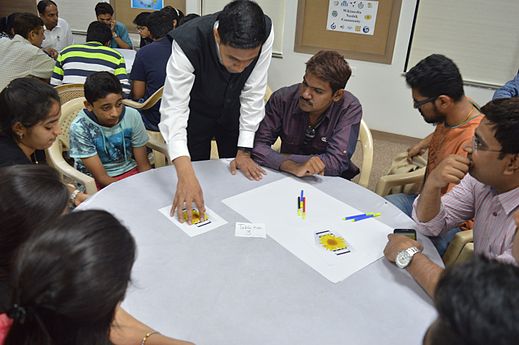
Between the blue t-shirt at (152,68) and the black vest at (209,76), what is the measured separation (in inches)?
33.9

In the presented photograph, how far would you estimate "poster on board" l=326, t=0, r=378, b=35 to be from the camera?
3725 millimetres

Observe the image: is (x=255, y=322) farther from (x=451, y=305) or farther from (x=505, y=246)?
(x=505, y=246)

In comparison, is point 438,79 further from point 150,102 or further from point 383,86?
point 383,86

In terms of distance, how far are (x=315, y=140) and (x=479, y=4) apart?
2.48 m

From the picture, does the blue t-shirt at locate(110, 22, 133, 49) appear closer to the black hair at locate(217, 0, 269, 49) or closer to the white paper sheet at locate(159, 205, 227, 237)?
the black hair at locate(217, 0, 269, 49)

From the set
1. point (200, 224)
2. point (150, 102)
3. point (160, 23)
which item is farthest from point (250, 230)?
point (160, 23)

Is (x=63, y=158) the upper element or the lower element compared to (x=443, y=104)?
lower

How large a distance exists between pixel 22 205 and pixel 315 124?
1338 mm

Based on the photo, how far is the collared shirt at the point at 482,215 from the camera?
3.94 feet

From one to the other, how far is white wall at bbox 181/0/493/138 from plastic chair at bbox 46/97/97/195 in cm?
241

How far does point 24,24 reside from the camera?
11.1 feet

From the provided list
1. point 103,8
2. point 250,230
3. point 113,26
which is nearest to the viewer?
point 250,230

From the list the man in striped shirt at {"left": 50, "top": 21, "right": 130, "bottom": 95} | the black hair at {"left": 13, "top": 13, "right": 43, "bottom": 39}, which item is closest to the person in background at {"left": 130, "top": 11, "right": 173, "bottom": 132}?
the man in striped shirt at {"left": 50, "top": 21, "right": 130, "bottom": 95}

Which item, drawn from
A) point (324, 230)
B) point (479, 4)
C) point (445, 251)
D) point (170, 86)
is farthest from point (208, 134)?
point (479, 4)
